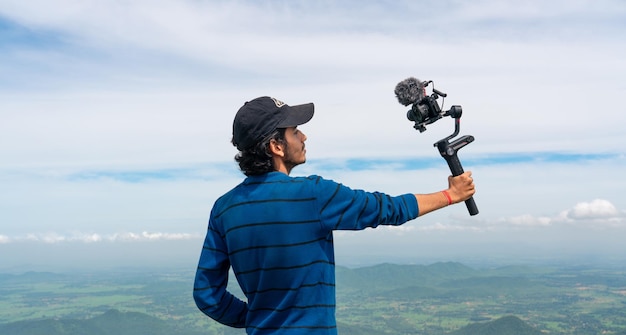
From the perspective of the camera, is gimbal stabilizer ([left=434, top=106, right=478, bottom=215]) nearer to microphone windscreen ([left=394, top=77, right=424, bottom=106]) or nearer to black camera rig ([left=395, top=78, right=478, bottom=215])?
black camera rig ([left=395, top=78, right=478, bottom=215])

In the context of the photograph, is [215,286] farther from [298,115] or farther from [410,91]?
[410,91]

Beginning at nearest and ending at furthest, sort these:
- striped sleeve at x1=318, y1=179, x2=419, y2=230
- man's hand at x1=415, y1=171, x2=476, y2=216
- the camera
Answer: striped sleeve at x1=318, y1=179, x2=419, y2=230 → man's hand at x1=415, y1=171, x2=476, y2=216 → the camera

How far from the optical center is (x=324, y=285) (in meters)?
3.47

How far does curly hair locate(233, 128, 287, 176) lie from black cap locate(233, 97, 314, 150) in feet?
0.09

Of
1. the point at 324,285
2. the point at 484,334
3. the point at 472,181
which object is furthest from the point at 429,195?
the point at 484,334

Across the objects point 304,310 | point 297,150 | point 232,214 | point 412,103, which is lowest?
point 304,310

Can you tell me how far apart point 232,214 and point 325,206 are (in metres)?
0.57

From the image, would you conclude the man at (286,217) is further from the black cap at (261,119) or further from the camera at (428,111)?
the camera at (428,111)

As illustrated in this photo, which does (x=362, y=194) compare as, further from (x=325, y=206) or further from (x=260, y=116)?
(x=260, y=116)

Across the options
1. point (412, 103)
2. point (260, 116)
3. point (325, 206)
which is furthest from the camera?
point (412, 103)

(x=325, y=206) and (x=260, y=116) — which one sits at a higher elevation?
(x=260, y=116)

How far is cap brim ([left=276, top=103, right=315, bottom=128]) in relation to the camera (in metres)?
3.64

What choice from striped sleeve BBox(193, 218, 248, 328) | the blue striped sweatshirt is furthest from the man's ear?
striped sleeve BBox(193, 218, 248, 328)

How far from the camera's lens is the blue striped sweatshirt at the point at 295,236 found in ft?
11.1
